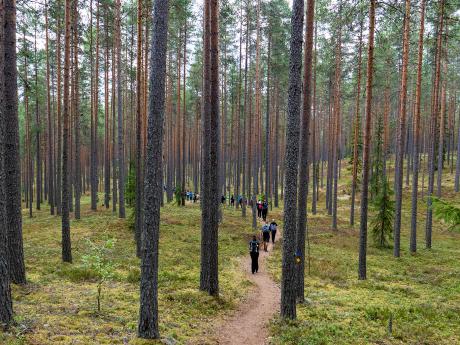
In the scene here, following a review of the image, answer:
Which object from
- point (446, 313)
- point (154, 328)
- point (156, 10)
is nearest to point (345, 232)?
point (446, 313)

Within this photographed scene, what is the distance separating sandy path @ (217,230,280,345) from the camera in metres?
8.08

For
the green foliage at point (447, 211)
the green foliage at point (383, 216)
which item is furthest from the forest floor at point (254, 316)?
the green foliage at point (383, 216)

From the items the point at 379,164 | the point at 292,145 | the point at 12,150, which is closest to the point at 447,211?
the point at 292,145

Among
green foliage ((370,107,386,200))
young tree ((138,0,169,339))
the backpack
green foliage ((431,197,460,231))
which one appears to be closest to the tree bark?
young tree ((138,0,169,339))

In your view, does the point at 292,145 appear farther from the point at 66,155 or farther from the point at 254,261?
the point at 66,155

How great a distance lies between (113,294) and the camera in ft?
32.4

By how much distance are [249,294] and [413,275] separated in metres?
9.13

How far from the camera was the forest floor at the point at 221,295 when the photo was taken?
750 centimetres

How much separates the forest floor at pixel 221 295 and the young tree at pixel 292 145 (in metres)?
1.41

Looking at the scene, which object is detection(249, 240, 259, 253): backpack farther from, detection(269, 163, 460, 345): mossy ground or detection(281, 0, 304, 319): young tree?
detection(281, 0, 304, 319): young tree

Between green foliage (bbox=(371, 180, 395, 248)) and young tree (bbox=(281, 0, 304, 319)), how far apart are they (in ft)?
46.5

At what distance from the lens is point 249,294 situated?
1169cm

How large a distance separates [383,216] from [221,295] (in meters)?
14.5

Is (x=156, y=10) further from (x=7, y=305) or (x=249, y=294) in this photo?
(x=249, y=294)
